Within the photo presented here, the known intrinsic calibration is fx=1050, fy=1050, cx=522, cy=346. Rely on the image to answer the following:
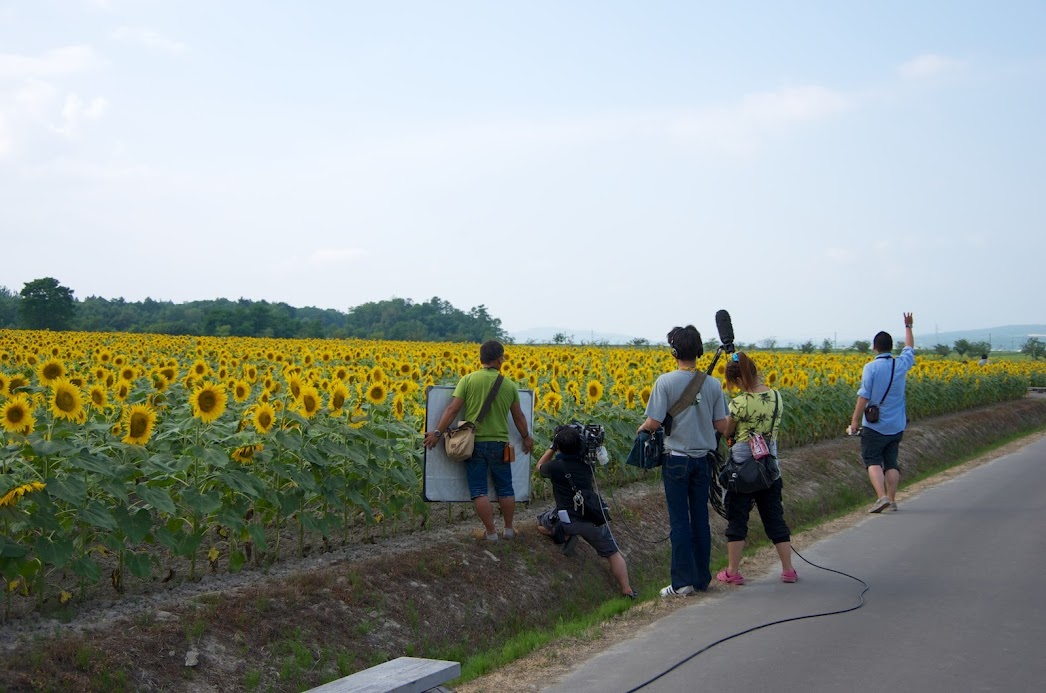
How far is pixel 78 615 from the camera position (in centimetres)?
661

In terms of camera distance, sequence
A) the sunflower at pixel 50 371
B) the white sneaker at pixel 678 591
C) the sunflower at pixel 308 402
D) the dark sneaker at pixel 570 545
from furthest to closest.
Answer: the dark sneaker at pixel 570 545 < the white sneaker at pixel 678 591 < the sunflower at pixel 308 402 < the sunflower at pixel 50 371

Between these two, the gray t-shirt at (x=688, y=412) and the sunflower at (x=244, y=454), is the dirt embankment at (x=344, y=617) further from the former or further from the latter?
the gray t-shirt at (x=688, y=412)

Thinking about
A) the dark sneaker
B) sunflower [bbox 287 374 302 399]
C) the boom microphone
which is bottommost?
the dark sneaker

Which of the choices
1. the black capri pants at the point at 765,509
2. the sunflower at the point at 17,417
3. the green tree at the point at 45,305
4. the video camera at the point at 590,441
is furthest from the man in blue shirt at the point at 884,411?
the green tree at the point at 45,305

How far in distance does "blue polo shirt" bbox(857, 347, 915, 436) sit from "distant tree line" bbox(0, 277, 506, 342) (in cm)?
3936

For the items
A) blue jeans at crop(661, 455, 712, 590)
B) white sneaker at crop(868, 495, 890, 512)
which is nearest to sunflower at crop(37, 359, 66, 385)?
blue jeans at crop(661, 455, 712, 590)

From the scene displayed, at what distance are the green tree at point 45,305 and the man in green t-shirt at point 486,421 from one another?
4594 centimetres

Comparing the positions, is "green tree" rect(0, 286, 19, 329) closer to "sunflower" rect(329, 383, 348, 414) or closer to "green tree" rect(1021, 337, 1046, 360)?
"sunflower" rect(329, 383, 348, 414)

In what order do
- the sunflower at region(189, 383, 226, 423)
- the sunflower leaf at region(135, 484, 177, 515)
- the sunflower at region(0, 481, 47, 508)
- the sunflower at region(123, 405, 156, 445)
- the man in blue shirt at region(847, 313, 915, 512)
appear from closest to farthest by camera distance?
1. the sunflower at region(0, 481, 47, 508)
2. the sunflower leaf at region(135, 484, 177, 515)
3. the sunflower at region(123, 405, 156, 445)
4. the sunflower at region(189, 383, 226, 423)
5. the man in blue shirt at region(847, 313, 915, 512)

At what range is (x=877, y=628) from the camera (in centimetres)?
719

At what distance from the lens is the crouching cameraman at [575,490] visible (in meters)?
8.86

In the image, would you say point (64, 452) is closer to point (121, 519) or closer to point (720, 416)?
point (121, 519)

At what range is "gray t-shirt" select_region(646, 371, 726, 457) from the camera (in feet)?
27.1

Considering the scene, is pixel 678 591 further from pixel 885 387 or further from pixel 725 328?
pixel 885 387
